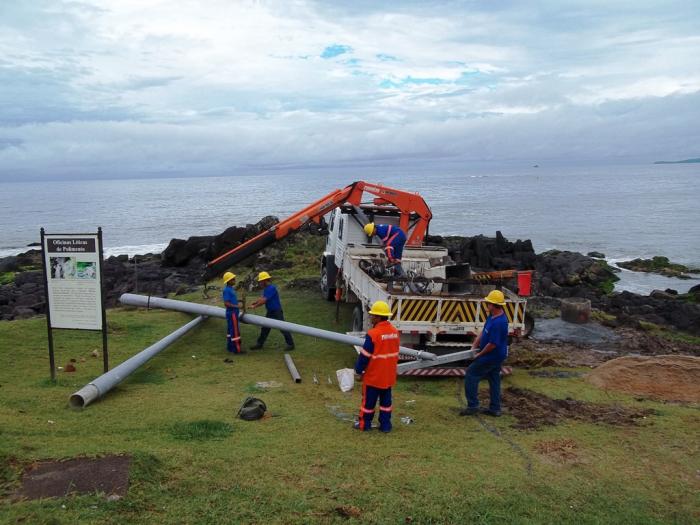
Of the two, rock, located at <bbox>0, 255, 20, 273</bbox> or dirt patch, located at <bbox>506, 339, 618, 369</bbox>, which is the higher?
dirt patch, located at <bbox>506, 339, 618, 369</bbox>

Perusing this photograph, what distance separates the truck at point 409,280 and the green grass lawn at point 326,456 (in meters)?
0.91

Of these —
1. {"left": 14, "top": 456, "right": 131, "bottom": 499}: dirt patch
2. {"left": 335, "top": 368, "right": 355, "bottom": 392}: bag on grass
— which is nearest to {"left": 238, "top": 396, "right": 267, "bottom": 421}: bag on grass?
{"left": 335, "top": 368, "right": 355, "bottom": 392}: bag on grass

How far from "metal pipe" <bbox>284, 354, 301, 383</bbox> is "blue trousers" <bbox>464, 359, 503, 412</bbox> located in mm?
2814

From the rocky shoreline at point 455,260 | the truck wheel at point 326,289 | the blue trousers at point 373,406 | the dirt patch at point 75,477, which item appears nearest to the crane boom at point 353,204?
the rocky shoreline at point 455,260

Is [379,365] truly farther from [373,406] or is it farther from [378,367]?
[373,406]

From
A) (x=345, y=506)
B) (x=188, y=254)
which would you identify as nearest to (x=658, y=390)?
(x=345, y=506)

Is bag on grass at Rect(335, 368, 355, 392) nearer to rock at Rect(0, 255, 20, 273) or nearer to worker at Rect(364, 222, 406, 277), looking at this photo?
worker at Rect(364, 222, 406, 277)

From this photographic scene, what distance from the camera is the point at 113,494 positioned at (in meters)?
4.98

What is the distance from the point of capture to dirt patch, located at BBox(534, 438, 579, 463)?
6457mm

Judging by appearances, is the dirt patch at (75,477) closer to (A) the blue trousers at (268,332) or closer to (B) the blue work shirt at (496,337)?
(B) the blue work shirt at (496,337)

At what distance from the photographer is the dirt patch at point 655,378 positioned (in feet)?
30.2

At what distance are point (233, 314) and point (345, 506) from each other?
6511 mm

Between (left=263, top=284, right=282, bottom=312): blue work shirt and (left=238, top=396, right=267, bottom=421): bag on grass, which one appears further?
(left=263, top=284, right=282, bottom=312): blue work shirt

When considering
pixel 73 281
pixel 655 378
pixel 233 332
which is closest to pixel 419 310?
pixel 233 332
